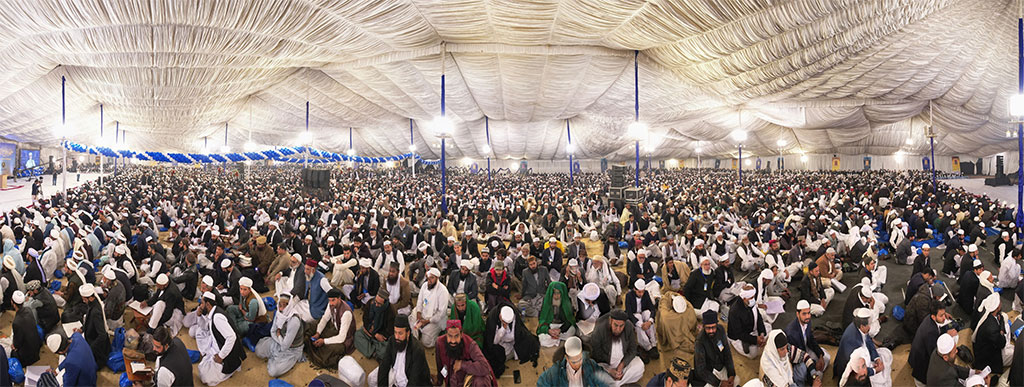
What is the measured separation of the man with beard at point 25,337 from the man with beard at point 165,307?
839 mm

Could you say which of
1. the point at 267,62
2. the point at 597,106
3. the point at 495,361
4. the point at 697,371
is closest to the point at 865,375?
the point at 697,371

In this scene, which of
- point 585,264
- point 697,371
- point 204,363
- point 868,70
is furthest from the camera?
point 868,70

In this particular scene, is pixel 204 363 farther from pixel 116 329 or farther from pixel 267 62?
pixel 267 62

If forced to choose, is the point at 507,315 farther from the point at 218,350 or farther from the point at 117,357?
the point at 117,357

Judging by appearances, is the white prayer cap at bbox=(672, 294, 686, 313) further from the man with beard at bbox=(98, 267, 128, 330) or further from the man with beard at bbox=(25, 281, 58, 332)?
the man with beard at bbox=(25, 281, 58, 332)

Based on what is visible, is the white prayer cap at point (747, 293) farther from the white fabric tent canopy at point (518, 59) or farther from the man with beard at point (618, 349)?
the white fabric tent canopy at point (518, 59)

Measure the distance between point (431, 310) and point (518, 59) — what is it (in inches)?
380

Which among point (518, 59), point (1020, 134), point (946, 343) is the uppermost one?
point (518, 59)

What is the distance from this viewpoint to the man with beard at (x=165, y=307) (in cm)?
480

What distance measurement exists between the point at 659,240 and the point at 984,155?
2960cm

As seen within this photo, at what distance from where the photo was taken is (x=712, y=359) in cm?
378

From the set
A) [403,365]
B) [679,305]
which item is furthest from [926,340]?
[403,365]

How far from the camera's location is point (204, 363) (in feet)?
13.4

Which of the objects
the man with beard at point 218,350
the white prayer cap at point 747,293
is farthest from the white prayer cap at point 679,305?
the man with beard at point 218,350
